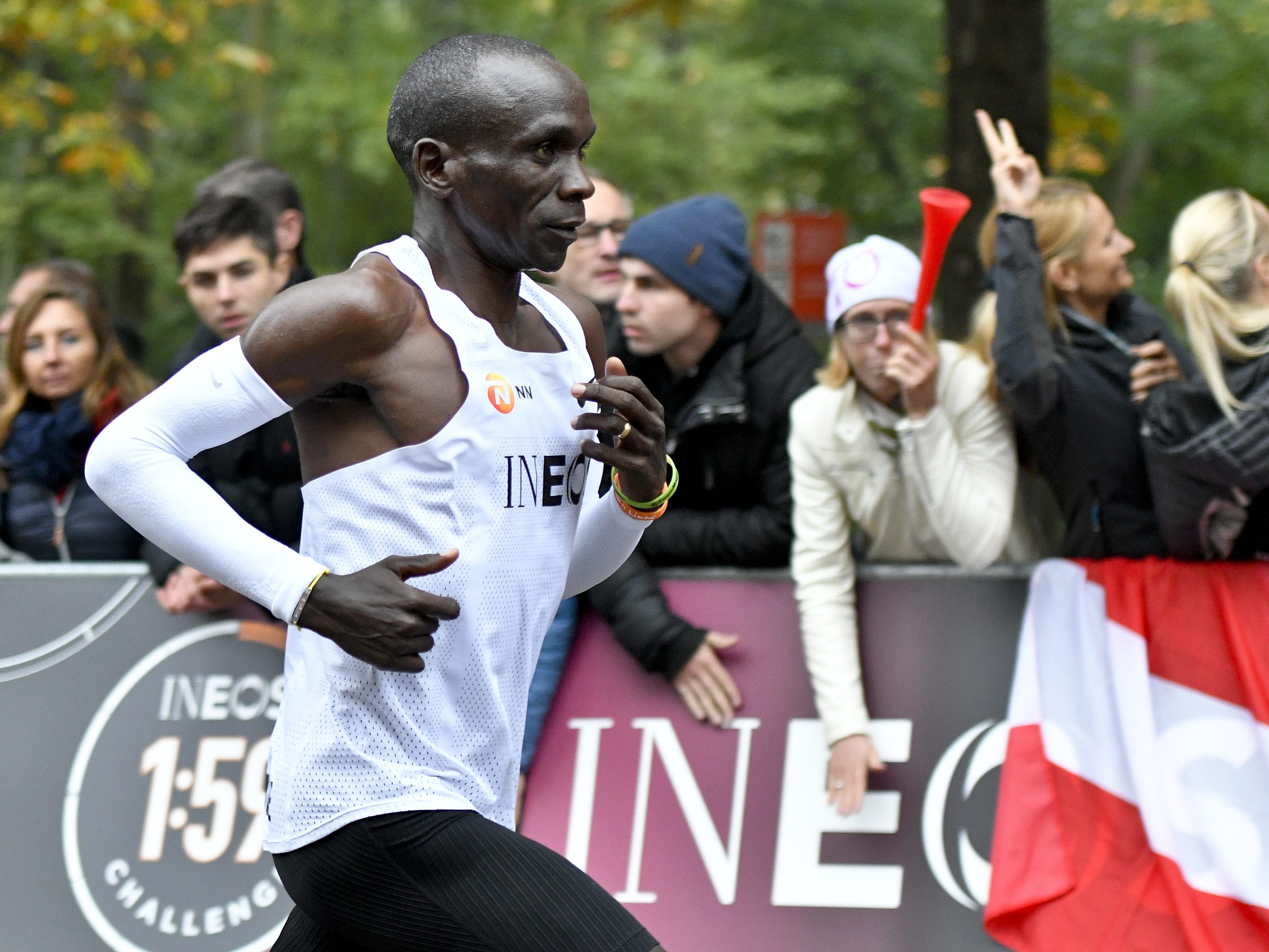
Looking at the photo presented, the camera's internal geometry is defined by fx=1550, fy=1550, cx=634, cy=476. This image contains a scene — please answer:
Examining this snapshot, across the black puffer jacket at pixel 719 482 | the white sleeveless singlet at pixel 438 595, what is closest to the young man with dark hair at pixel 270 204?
the black puffer jacket at pixel 719 482

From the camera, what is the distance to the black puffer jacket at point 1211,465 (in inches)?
157

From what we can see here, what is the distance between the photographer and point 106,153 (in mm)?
10703

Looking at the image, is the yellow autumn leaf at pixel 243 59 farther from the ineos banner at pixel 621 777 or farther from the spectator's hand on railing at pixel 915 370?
the spectator's hand on railing at pixel 915 370

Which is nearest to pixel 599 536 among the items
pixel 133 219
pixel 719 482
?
pixel 719 482

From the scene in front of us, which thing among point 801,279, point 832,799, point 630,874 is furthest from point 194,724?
point 801,279

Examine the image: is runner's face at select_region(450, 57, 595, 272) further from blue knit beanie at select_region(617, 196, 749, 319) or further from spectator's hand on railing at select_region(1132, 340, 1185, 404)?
blue knit beanie at select_region(617, 196, 749, 319)

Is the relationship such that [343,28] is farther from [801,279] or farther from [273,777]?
[273,777]

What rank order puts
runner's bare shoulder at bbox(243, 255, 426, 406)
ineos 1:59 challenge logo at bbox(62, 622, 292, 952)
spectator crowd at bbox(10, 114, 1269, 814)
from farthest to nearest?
ineos 1:59 challenge logo at bbox(62, 622, 292, 952) → spectator crowd at bbox(10, 114, 1269, 814) → runner's bare shoulder at bbox(243, 255, 426, 406)

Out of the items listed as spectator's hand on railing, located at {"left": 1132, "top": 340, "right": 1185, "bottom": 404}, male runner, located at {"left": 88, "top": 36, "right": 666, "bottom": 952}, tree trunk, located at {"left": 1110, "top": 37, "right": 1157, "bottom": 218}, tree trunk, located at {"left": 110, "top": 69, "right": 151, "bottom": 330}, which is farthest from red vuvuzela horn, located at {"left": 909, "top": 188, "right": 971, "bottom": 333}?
tree trunk, located at {"left": 110, "top": 69, "right": 151, "bottom": 330}

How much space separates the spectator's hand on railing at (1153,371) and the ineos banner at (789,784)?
2.26 ft

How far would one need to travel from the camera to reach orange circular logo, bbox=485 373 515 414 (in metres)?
2.51

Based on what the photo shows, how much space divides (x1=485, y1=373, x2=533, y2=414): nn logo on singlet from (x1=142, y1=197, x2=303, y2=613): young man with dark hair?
2449 millimetres

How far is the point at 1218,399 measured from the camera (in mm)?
4023

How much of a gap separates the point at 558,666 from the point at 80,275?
2.36 meters
